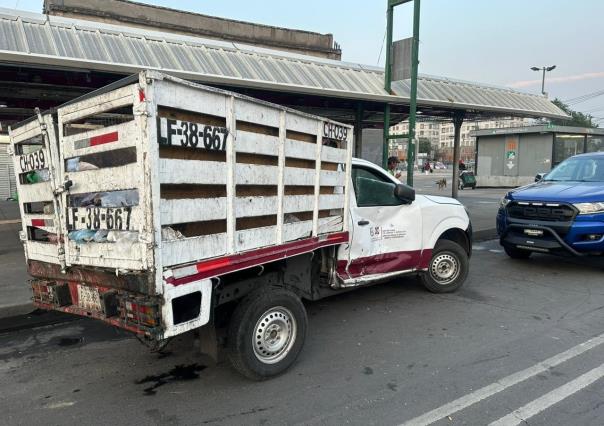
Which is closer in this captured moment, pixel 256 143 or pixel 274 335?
pixel 256 143

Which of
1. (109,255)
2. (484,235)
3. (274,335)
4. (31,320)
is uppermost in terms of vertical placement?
(109,255)

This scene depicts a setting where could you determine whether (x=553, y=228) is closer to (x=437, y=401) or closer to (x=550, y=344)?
(x=550, y=344)

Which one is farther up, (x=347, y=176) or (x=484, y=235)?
(x=347, y=176)

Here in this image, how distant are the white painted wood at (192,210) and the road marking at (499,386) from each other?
6.44 feet

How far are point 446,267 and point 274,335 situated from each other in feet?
10.5

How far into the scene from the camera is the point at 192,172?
9.78 ft

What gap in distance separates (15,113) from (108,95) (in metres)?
12.2

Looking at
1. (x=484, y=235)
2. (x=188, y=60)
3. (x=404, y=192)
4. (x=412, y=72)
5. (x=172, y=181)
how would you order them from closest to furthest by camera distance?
(x=172, y=181) → (x=404, y=192) → (x=188, y=60) → (x=412, y=72) → (x=484, y=235)

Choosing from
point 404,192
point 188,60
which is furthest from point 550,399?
point 188,60

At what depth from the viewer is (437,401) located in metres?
3.33

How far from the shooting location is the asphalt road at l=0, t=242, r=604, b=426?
319 cm

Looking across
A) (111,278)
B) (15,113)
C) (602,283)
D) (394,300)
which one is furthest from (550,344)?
(15,113)

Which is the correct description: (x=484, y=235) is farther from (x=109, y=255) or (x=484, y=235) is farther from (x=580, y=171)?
(x=109, y=255)

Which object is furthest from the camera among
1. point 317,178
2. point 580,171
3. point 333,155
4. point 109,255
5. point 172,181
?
point 580,171
